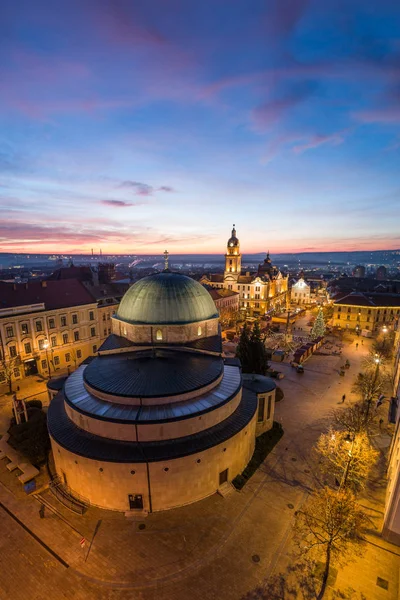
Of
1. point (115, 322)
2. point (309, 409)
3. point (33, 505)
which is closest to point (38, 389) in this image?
point (115, 322)

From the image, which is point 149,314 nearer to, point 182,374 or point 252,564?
point 182,374

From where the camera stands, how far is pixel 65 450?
74.7ft

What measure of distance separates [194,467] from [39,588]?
11398mm

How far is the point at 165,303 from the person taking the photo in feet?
103

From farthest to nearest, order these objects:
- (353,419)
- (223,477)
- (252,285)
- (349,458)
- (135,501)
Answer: (252,285) → (353,419) → (223,477) → (135,501) → (349,458)

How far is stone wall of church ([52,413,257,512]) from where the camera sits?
70.1 ft

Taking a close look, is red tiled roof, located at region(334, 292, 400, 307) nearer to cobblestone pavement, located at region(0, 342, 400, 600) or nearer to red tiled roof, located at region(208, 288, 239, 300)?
red tiled roof, located at region(208, 288, 239, 300)

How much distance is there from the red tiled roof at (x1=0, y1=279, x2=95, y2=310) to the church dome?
2046cm

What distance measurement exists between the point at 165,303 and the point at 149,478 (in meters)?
16.4

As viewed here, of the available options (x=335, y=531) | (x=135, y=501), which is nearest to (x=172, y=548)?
(x=135, y=501)

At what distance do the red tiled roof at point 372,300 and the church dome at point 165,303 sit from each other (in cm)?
5326

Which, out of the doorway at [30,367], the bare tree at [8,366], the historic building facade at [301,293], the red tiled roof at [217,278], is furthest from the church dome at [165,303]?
the historic building facade at [301,293]

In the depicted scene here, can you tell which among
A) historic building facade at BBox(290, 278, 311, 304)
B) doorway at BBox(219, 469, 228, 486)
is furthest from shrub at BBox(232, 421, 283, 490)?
historic building facade at BBox(290, 278, 311, 304)

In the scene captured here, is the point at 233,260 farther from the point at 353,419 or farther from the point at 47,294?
the point at 353,419
